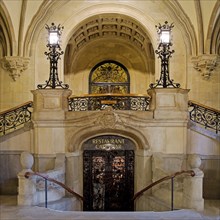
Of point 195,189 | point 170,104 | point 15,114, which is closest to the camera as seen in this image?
point 195,189

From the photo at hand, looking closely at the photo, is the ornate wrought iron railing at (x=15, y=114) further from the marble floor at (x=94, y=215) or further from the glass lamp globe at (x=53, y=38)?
the marble floor at (x=94, y=215)

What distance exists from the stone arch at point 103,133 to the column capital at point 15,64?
5.92m

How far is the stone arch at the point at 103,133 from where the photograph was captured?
10922 mm

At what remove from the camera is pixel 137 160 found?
11.5 m

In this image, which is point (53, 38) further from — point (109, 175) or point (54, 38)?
point (109, 175)

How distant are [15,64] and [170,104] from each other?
7.93 m

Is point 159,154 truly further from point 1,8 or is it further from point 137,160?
point 1,8

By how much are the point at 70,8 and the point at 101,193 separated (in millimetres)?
8670

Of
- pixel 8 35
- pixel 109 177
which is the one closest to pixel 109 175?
pixel 109 177

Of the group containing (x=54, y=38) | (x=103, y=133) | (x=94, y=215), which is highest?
(x=54, y=38)

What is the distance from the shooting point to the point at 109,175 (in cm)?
1187

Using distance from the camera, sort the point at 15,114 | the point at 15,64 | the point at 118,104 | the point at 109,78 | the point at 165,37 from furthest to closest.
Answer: the point at 109,78, the point at 15,64, the point at 15,114, the point at 118,104, the point at 165,37

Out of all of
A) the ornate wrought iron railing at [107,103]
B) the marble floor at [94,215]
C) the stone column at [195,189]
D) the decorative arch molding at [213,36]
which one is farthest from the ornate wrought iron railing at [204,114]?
the decorative arch molding at [213,36]

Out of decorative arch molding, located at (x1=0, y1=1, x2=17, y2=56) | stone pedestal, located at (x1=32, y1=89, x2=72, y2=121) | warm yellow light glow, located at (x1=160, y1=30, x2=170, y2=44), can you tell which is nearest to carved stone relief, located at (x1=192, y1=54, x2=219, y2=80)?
warm yellow light glow, located at (x1=160, y1=30, x2=170, y2=44)
